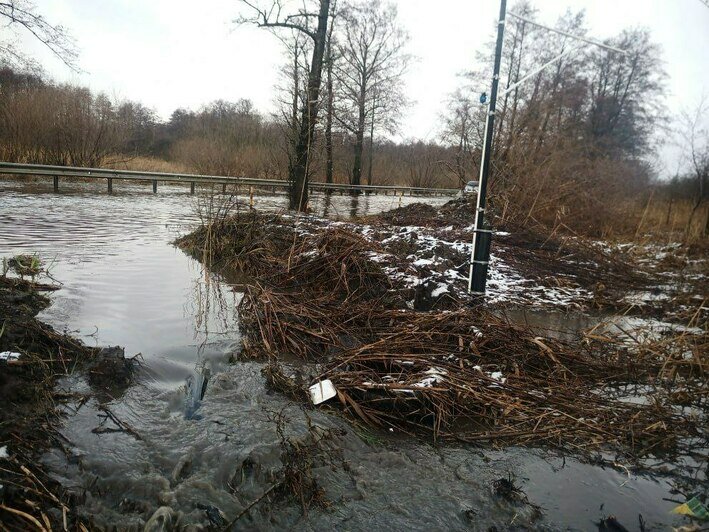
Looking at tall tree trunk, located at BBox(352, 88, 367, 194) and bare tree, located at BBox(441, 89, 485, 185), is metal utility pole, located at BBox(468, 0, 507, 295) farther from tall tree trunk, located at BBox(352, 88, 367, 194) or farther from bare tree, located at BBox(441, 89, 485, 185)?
tall tree trunk, located at BBox(352, 88, 367, 194)

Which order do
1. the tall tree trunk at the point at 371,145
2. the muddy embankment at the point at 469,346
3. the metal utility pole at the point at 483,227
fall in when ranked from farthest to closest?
1. the tall tree trunk at the point at 371,145
2. the metal utility pole at the point at 483,227
3. the muddy embankment at the point at 469,346

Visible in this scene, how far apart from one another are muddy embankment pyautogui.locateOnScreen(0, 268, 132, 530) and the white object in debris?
1524 millimetres

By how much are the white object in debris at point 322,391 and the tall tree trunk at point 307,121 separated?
9.97 m

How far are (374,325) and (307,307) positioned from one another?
34.6 inches

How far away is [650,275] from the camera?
31.0ft

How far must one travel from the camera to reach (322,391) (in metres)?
3.64

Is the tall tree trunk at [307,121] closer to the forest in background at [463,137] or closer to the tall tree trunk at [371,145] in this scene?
the forest in background at [463,137]

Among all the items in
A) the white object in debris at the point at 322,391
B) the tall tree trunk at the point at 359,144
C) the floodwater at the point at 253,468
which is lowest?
the floodwater at the point at 253,468

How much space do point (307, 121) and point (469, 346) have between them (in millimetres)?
11011

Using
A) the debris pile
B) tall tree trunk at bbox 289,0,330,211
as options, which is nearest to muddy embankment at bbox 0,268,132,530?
the debris pile

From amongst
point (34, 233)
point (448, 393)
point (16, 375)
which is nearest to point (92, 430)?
point (16, 375)

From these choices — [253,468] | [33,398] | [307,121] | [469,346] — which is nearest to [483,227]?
[469,346]

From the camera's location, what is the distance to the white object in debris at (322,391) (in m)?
3.58

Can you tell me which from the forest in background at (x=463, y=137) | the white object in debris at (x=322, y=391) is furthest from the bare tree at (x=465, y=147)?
the white object in debris at (x=322, y=391)
